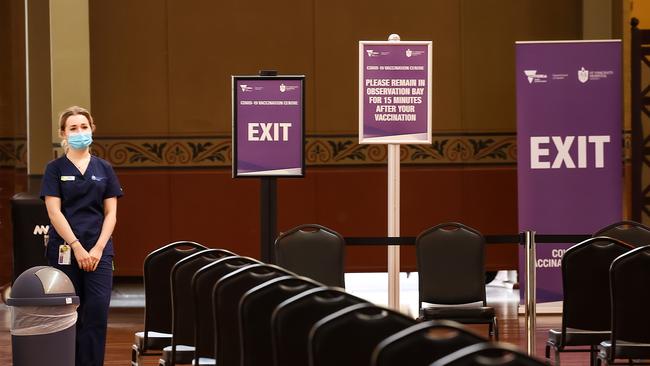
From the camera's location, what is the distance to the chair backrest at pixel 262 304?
351 centimetres

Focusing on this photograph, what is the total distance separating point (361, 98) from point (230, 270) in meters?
3.91

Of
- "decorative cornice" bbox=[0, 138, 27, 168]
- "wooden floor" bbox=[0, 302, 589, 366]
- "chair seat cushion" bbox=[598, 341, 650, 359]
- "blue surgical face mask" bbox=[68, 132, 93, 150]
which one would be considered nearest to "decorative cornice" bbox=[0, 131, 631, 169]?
"decorative cornice" bbox=[0, 138, 27, 168]

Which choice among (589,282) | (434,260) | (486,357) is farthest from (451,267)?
(486,357)

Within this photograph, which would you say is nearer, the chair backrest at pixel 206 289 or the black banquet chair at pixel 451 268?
the chair backrest at pixel 206 289

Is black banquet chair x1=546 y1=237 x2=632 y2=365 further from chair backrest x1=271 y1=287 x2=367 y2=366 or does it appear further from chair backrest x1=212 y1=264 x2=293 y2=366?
chair backrest x1=271 y1=287 x2=367 y2=366

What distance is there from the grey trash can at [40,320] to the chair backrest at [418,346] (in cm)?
255

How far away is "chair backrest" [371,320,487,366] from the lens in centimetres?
252

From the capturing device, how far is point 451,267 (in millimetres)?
6598

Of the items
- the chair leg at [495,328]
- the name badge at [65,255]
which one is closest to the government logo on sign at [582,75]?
the chair leg at [495,328]

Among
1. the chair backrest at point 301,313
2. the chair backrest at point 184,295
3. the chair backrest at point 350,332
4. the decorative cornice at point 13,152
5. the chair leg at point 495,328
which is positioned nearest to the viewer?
the chair backrest at point 350,332

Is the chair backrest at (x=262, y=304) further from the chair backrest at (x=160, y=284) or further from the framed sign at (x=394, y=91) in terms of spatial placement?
the framed sign at (x=394, y=91)

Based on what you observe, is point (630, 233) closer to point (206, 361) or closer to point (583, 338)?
point (583, 338)

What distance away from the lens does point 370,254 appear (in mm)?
10234

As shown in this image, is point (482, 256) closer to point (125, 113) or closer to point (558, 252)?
point (558, 252)
